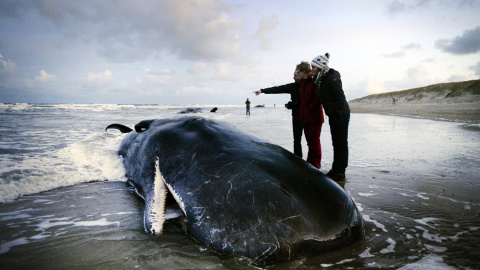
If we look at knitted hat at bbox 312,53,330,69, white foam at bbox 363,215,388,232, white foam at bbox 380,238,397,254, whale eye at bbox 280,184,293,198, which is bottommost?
white foam at bbox 380,238,397,254

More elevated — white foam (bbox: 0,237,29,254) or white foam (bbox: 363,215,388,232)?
white foam (bbox: 363,215,388,232)

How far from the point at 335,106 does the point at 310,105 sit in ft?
1.71

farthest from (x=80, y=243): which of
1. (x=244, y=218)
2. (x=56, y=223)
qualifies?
(x=244, y=218)

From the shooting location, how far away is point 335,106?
4.14 metres

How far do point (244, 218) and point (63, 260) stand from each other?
1394mm

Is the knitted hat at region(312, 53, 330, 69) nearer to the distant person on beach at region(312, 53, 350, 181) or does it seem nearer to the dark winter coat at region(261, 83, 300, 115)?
the distant person on beach at region(312, 53, 350, 181)

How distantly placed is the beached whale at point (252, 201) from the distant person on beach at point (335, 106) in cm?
210

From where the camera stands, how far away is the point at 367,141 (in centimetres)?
802

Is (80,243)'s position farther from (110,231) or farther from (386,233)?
(386,233)

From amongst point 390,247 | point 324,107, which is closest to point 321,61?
point 324,107

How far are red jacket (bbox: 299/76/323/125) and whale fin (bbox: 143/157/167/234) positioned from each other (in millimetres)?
2966

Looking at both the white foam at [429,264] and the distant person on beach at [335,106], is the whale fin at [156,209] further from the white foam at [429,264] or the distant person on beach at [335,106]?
the distant person on beach at [335,106]

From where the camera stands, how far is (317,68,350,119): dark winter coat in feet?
13.5

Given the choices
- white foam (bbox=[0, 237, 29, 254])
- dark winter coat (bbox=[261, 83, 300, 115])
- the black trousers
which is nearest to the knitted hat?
the black trousers
